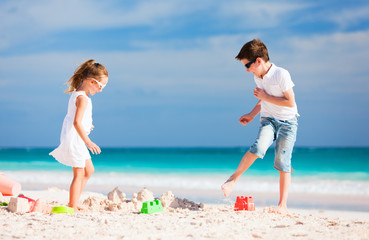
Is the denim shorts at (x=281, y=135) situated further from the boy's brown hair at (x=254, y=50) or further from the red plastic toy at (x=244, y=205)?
the boy's brown hair at (x=254, y=50)

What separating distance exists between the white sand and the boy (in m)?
0.54

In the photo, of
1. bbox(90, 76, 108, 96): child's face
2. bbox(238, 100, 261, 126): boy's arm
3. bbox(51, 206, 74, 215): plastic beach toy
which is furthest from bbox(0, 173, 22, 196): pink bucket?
bbox(238, 100, 261, 126): boy's arm

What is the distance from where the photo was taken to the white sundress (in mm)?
4027

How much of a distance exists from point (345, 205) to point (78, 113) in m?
3.92

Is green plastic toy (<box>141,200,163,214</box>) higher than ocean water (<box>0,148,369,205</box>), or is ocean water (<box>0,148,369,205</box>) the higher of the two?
ocean water (<box>0,148,369,205</box>)

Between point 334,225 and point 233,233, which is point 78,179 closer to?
point 233,233

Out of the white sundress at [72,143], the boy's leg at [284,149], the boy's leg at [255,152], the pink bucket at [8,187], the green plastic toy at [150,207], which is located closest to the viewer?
the green plastic toy at [150,207]

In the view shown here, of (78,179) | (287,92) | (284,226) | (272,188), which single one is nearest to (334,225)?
(284,226)

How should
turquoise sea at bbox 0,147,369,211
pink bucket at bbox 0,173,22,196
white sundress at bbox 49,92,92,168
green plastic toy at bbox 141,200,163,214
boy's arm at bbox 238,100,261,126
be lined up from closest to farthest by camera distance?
1. green plastic toy at bbox 141,200,163,214
2. white sundress at bbox 49,92,92,168
3. boy's arm at bbox 238,100,261,126
4. pink bucket at bbox 0,173,22,196
5. turquoise sea at bbox 0,147,369,211

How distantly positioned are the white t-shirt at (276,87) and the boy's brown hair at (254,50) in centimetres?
17

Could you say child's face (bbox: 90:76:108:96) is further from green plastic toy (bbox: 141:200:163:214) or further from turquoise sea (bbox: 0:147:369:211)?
turquoise sea (bbox: 0:147:369:211)

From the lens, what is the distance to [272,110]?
4176 millimetres

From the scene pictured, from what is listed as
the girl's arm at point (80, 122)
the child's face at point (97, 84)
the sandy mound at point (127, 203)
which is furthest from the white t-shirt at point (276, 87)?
the girl's arm at point (80, 122)

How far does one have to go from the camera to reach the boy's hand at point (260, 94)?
13.3ft
